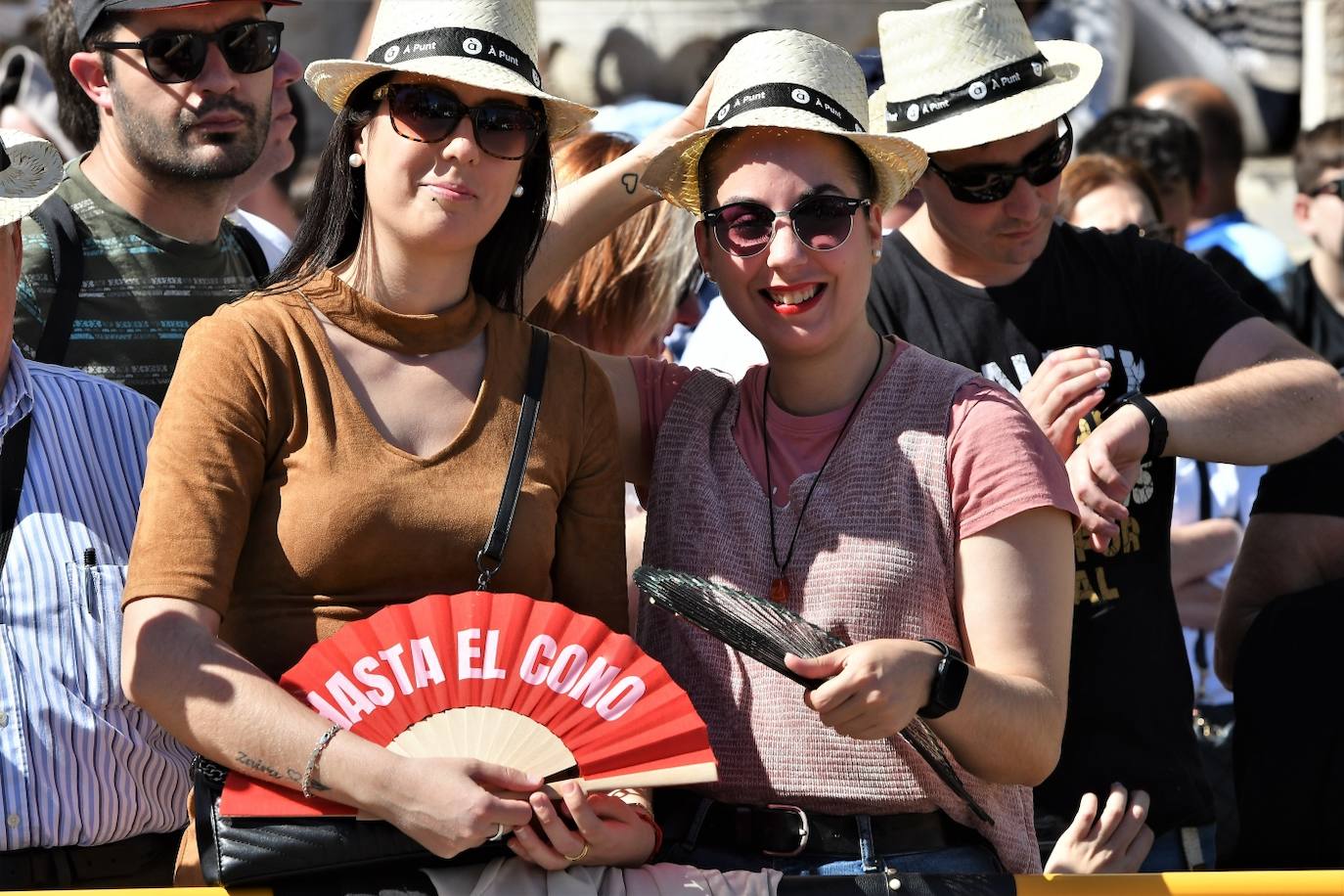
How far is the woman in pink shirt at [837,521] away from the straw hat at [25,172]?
3.32 ft

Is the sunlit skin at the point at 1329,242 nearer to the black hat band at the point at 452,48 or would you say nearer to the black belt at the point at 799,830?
the black belt at the point at 799,830

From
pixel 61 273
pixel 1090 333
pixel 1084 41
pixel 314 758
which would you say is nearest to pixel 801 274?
pixel 1090 333

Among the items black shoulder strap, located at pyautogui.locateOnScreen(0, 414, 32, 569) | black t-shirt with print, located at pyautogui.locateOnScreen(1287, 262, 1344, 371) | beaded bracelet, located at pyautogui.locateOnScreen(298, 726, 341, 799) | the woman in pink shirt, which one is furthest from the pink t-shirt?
black t-shirt with print, located at pyautogui.locateOnScreen(1287, 262, 1344, 371)

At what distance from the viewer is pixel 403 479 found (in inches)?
100

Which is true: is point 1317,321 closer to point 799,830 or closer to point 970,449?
point 970,449

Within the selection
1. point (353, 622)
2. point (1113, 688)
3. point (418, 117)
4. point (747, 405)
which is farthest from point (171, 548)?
point (1113, 688)

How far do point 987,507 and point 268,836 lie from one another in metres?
1.14

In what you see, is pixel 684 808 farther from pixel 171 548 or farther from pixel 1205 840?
pixel 1205 840

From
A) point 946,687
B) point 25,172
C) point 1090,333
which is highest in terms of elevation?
point 25,172

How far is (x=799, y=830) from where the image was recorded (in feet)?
8.55

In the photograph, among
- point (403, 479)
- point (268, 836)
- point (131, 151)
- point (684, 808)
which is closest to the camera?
point (268, 836)

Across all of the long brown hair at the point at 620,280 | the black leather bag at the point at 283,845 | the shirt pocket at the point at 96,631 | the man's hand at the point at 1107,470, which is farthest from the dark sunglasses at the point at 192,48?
the man's hand at the point at 1107,470

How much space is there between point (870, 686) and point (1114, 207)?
10.7ft

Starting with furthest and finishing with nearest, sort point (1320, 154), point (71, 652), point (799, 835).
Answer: point (1320, 154) → point (71, 652) → point (799, 835)
